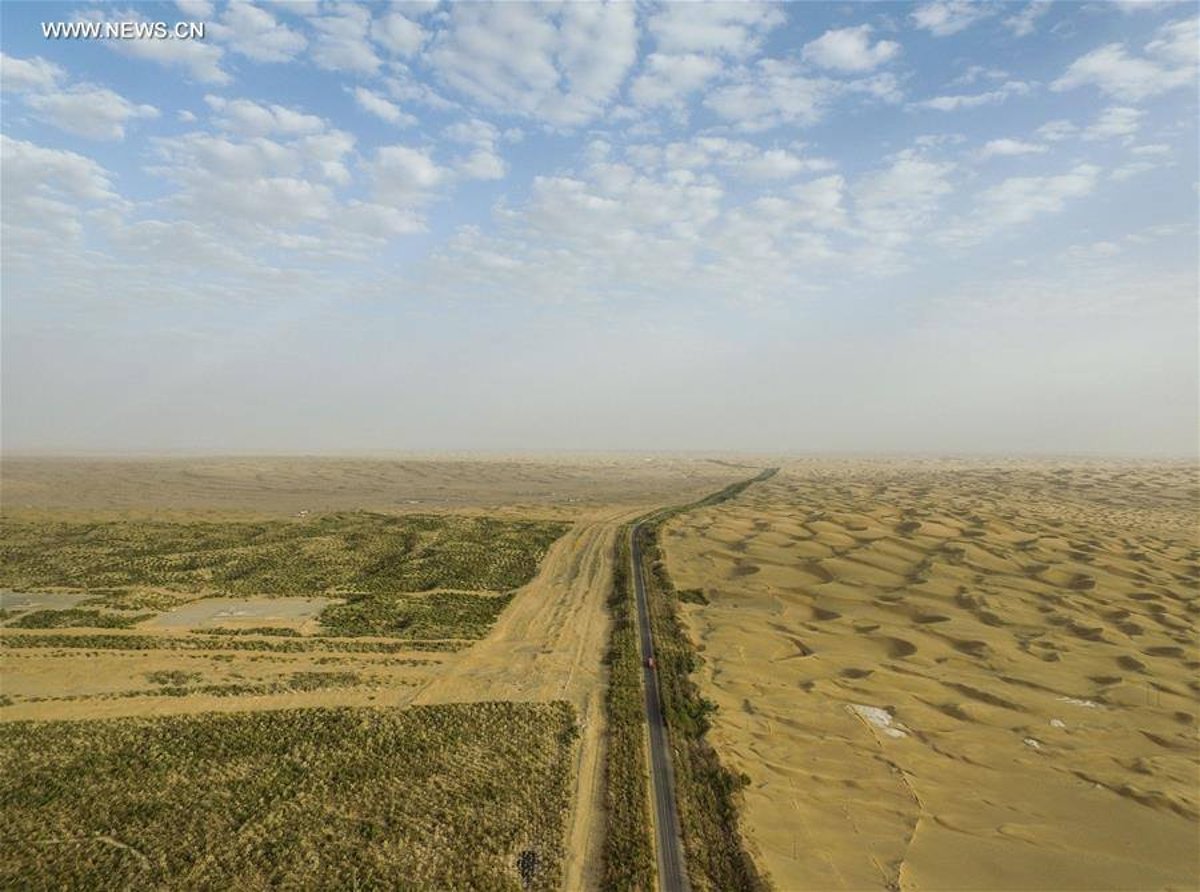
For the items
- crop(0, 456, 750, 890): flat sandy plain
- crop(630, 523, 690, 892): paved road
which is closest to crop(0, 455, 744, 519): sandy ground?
crop(0, 456, 750, 890): flat sandy plain

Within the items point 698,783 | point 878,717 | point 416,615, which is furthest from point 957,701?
point 416,615

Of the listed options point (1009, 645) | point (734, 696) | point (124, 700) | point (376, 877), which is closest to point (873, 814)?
point (734, 696)

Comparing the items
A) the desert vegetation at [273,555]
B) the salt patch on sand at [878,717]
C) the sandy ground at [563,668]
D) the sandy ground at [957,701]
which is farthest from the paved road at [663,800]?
the desert vegetation at [273,555]

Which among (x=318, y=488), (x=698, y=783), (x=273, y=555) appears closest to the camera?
(x=698, y=783)

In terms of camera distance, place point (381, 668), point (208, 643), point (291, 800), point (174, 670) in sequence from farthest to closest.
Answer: point (208, 643) → point (381, 668) → point (174, 670) → point (291, 800)

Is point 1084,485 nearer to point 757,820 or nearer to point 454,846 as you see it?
point 757,820

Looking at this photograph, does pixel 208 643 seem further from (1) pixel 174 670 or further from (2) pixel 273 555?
(2) pixel 273 555

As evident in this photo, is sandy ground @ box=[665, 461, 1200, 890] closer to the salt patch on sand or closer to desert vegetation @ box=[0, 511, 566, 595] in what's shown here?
the salt patch on sand
